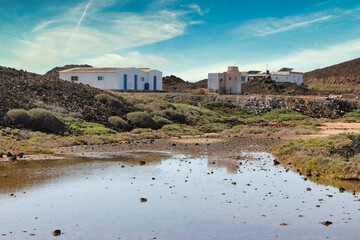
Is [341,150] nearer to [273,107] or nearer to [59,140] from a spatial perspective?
[59,140]

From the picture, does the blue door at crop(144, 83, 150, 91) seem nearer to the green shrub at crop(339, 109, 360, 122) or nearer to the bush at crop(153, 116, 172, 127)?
the green shrub at crop(339, 109, 360, 122)

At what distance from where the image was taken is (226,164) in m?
18.1

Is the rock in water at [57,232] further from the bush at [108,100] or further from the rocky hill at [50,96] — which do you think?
the bush at [108,100]

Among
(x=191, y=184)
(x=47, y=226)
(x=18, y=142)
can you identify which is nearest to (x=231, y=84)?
(x=18, y=142)

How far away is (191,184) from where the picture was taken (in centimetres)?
1388

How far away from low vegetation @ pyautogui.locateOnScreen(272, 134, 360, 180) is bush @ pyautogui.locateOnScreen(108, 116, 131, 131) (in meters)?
13.4

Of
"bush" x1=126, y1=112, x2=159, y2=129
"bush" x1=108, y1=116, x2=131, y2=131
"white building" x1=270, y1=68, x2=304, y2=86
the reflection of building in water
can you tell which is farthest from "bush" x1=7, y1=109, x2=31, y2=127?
"white building" x1=270, y1=68, x2=304, y2=86

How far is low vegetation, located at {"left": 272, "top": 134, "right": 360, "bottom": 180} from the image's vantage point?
1501 cm

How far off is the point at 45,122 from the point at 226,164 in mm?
13644

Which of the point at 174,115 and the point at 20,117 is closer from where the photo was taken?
the point at 20,117

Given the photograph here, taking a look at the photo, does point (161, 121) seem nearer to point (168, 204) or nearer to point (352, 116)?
point (168, 204)

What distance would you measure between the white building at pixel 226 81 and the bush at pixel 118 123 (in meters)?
33.3

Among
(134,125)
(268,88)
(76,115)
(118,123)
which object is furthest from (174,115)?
(268,88)

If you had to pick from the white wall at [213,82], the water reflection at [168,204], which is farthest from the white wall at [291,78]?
the water reflection at [168,204]
